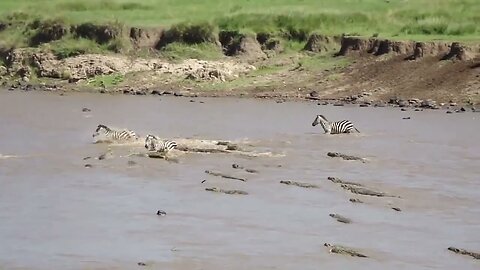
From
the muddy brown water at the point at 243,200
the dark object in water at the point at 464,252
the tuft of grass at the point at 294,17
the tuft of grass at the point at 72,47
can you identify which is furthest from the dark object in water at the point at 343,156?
the tuft of grass at the point at 72,47

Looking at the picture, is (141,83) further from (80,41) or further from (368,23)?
(368,23)

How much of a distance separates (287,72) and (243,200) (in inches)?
768

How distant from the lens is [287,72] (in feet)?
113

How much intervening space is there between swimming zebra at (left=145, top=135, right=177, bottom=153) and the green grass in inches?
650

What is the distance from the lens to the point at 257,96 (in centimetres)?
3275

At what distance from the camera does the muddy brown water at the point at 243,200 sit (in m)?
12.1

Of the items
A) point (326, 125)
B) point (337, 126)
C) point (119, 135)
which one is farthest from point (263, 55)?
point (119, 135)

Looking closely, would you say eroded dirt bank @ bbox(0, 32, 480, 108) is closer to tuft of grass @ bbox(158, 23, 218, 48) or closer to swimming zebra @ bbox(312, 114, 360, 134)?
tuft of grass @ bbox(158, 23, 218, 48)

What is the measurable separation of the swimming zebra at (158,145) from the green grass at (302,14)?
16.5 m

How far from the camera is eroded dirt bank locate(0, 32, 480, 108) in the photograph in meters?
30.9

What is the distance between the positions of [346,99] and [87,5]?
1716 centimetres

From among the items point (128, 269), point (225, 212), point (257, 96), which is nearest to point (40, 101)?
point (257, 96)

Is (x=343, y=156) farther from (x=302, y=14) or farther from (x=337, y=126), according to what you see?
(x=302, y=14)

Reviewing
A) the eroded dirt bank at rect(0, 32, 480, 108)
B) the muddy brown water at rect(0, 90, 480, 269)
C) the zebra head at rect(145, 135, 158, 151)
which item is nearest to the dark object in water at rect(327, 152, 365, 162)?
the muddy brown water at rect(0, 90, 480, 269)
